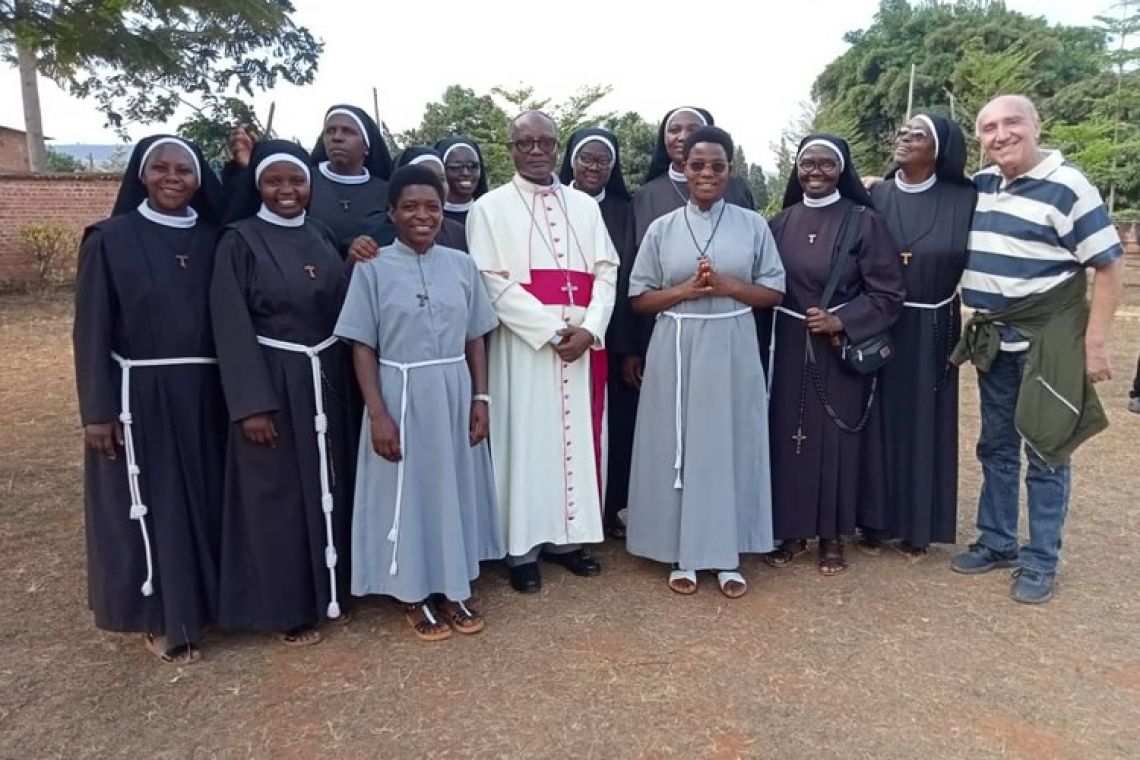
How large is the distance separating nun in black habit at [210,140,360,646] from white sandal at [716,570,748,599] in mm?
1708

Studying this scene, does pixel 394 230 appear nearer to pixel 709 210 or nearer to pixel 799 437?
pixel 709 210

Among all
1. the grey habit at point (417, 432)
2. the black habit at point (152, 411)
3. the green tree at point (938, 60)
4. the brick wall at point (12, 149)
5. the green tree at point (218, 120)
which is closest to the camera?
the black habit at point (152, 411)

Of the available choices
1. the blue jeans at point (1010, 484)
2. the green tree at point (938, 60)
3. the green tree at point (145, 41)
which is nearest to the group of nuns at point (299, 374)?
the blue jeans at point (1010, 484)

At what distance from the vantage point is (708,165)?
3795 mm

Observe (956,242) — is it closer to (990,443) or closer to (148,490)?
(990,443)

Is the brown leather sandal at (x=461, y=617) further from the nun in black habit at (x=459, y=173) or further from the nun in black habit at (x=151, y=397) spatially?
the nun in black habit at (x=459, y=173)

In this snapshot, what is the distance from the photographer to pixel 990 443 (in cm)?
419

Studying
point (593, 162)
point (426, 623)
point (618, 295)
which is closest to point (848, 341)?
point (618, 295)

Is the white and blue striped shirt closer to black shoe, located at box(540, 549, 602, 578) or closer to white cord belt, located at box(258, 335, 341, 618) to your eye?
black shoe, located at box(540, 549, 602, 578)

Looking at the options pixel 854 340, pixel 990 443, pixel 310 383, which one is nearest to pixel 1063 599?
pixel 990 443

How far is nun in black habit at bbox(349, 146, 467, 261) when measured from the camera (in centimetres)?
351

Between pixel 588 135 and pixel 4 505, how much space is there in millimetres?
4151

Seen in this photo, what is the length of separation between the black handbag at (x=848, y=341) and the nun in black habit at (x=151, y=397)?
105 inches

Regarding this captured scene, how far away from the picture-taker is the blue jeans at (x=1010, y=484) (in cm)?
398
